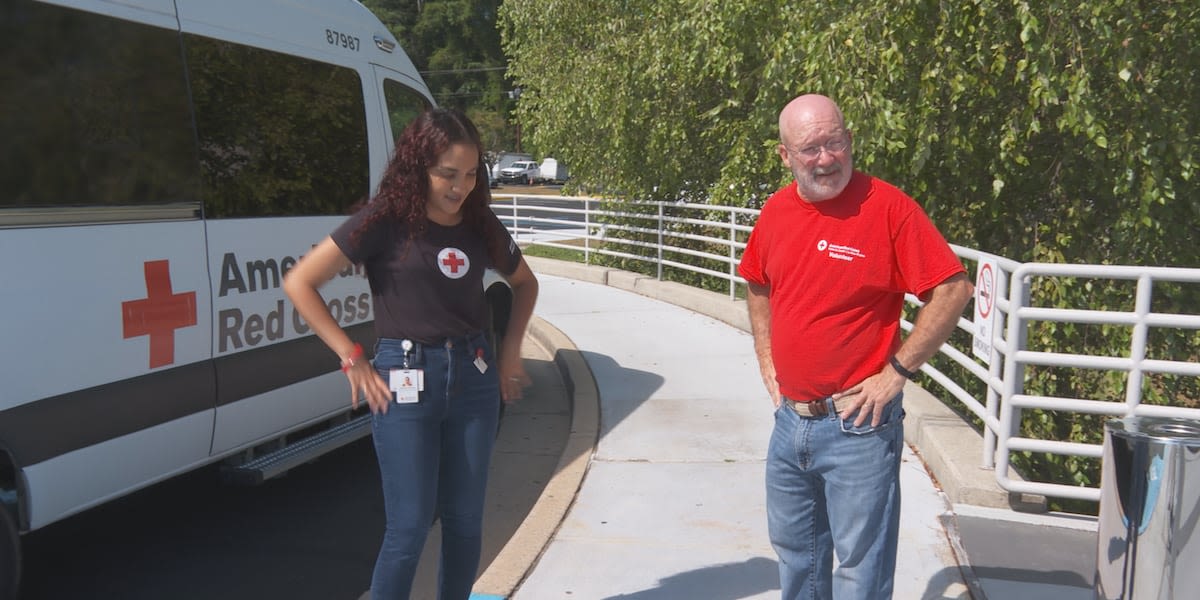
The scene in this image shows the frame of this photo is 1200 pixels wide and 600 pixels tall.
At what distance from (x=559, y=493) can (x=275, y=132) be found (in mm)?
2236

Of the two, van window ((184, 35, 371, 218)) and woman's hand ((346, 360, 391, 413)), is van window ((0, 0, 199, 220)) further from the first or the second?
woman's hand ((346, 360, 391, 413))

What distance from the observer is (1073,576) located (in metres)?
4.05

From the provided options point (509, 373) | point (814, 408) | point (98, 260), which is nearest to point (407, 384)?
point (509, 373)

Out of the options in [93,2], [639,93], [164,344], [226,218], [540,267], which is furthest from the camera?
[540,267]

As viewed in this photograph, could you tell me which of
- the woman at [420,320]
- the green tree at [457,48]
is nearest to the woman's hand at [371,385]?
the woman at [420,320]

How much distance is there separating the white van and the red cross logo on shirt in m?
0.47

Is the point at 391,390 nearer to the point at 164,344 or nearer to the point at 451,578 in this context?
the point at 451,578

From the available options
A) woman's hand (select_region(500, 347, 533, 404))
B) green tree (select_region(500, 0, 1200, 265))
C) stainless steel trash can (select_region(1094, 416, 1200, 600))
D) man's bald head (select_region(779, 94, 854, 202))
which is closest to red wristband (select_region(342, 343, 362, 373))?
woman's hand (select_region(500, 347, 533, 404))

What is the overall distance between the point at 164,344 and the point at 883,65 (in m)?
5.32

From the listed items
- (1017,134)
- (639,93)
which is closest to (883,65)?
(1017,134)

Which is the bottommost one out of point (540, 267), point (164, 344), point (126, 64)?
point (540, 267)

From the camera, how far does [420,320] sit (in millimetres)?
3092

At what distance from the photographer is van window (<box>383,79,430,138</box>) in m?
6.16

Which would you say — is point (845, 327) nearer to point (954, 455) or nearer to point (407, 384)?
point (407, 384)
